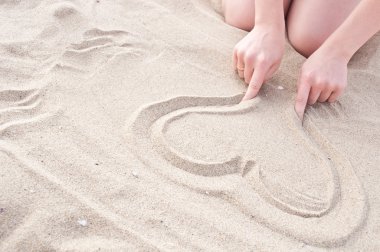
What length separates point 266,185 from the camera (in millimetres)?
1322

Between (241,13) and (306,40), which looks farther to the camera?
(241,13)

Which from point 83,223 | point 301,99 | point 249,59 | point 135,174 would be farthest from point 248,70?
point 83,223

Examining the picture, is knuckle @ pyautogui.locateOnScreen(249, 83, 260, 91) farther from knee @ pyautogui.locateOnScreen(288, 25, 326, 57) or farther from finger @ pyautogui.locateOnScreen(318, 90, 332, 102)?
knee @ pyautogui.locateOnScreen(288, 25, 326, 57)

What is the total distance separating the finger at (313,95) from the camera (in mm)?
1597

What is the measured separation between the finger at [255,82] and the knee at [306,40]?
308 mm

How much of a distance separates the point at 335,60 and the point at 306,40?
22cm

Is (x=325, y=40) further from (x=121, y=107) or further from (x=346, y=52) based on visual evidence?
(x=121, y=107)

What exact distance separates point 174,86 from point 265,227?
581 mm

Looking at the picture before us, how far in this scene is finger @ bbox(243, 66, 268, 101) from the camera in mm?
1606

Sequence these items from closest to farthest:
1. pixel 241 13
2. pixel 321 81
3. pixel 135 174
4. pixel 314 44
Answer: pixel 135 174
pixel 321 81
pixel 314 44
pixel 241 13

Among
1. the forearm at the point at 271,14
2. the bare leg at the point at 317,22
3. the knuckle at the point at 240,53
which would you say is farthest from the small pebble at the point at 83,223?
the bare leg at the point at 317,22

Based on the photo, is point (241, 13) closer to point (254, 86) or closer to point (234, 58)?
point (234, 58)

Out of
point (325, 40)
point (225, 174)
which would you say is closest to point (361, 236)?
point (225, 174)

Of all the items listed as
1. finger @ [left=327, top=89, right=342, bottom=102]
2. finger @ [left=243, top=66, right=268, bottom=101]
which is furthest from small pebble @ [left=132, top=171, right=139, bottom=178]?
finger @ [left=327, top=89, right=342, bottom=102]
